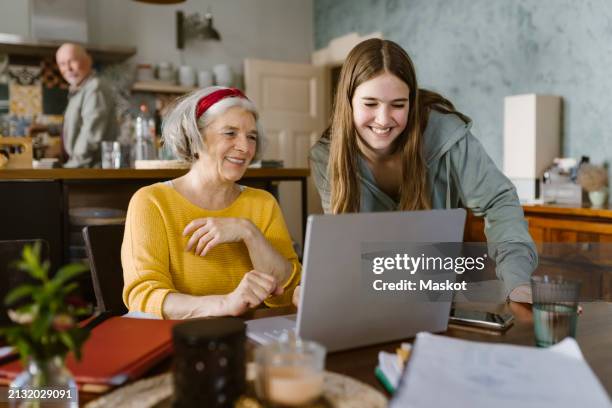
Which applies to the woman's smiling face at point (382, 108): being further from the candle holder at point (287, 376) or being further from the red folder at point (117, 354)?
the candle holder at point (287, 376)

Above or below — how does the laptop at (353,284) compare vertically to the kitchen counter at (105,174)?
below

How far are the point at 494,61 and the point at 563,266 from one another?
1.64 meters

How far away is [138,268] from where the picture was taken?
1280 millimetres

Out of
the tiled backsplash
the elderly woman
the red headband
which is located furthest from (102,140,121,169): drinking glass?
the tiled backsplash

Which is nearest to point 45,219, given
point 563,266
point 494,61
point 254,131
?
point 254,131

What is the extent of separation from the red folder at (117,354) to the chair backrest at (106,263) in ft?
1.63

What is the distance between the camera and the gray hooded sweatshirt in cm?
151

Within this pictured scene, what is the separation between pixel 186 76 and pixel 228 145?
3.96 meters

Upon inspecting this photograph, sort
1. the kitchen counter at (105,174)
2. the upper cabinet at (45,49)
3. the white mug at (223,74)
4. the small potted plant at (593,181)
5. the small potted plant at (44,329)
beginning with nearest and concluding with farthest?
the small potted plant at (44,329) → the kitchen counter at (105,174) → the small potted plant at (593,181) → the upper cabinet at (45,49) → the white mug at (223,74)

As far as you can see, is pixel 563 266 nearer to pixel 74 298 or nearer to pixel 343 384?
pixel 343 384

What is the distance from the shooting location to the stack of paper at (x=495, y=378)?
63 centimetres

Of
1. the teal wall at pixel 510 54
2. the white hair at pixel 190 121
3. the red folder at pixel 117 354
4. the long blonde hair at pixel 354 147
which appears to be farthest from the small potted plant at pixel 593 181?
the red folder at pixel 117 354

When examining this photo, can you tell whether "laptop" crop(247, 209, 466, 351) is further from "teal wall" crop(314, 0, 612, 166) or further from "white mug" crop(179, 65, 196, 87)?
"white mug" crop(179, 65, 196, 87)

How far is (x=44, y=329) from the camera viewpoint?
0.60 metres
